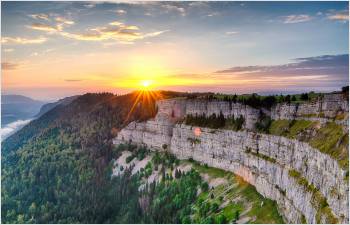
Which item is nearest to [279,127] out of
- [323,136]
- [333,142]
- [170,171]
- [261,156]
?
[261,156]

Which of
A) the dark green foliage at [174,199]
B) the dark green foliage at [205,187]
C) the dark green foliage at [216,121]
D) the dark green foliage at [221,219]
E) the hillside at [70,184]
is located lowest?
the hillside at [70,184]

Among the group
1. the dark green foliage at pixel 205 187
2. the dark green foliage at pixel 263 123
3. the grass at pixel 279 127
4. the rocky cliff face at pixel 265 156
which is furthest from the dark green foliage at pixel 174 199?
the grass at pixel 279 127

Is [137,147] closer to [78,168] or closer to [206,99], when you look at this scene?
[78,168]

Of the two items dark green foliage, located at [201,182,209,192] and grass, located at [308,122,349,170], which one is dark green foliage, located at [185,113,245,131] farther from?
grass, located at [308,122,349,170]

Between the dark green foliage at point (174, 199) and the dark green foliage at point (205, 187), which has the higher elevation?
the dark green foliage at point (205, 187)

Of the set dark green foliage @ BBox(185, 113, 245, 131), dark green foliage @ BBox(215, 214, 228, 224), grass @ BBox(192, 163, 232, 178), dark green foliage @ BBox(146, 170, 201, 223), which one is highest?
dark green foliage @ BBox(185, 113, 245, 131)

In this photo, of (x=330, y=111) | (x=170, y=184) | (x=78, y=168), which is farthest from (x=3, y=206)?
(x=330, y=111)

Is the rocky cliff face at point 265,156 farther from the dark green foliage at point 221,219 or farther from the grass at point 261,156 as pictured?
the dark green foliage at point 221,219

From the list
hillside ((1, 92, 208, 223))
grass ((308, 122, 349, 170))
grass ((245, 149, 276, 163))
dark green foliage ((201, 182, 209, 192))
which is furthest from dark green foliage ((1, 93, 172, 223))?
grass ((308, 122, 349, 170))

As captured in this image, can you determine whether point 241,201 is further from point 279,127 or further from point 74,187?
point 74,187
